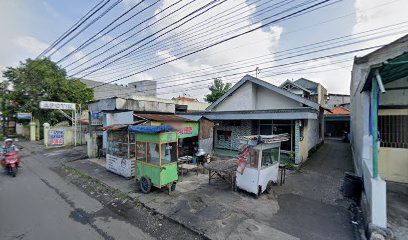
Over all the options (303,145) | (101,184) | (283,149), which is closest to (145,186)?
(101,184)

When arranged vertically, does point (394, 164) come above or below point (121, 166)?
above

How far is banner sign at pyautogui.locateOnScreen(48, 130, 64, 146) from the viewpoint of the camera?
1786 centimetres

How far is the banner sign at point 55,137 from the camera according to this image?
58.6 feet

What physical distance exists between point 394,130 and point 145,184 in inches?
408

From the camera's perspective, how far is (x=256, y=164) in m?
6.73

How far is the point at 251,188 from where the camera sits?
265 inches

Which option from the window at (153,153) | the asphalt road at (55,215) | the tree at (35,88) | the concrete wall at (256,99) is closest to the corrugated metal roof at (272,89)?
the concrete wall at (256,99)

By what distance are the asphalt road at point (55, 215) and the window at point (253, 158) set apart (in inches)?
129

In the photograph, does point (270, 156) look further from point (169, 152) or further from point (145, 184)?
point (145, 184)

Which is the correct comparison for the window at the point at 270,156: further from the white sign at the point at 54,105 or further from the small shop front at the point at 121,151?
the white sign at the point at 54,105

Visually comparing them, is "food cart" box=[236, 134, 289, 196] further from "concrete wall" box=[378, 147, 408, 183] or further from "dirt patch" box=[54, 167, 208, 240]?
"concrete wall" box=[378, 147, 408, 183]

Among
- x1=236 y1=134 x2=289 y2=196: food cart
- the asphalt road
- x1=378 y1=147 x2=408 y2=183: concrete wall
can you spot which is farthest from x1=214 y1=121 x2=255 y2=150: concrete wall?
the asphalt road

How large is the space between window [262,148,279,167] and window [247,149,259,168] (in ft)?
0.97

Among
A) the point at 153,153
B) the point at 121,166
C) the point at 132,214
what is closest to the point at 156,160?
the point at 153,153
